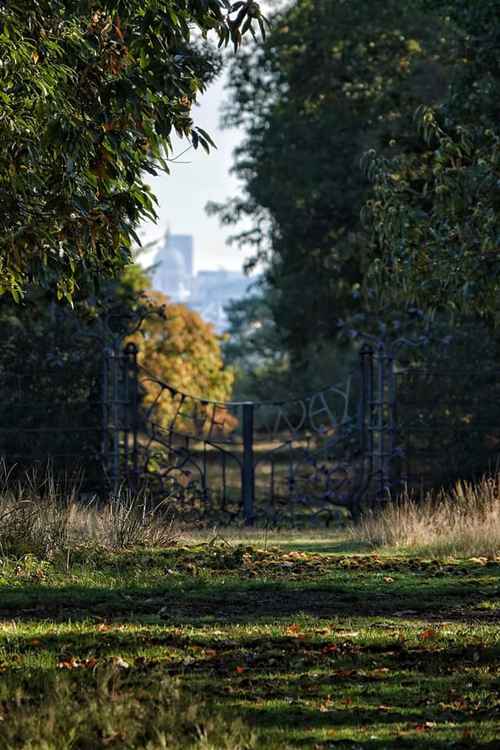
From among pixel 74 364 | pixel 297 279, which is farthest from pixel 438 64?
pixel 74 364

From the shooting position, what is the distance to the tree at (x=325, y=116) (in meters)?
25.7

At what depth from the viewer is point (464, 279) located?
1095 cm

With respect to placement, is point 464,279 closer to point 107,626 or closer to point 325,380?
point 107,626

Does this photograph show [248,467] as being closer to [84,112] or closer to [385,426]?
[385,426]

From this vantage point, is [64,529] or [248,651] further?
[64,529]

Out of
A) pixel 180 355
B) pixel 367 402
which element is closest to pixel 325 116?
pixel 180 355

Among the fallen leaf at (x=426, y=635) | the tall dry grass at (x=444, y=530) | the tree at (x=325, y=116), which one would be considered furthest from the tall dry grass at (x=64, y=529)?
the tree at (x=325, y=116)

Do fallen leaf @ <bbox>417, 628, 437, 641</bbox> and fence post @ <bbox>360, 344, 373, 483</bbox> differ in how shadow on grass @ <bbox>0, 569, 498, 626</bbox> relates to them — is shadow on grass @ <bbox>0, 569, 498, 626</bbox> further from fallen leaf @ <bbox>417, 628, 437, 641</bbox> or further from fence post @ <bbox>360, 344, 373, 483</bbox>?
fence post @ <bbox>360, 344, 373, 483</bbox>

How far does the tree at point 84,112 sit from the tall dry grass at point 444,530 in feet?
18.2

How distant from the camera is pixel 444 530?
12898mm

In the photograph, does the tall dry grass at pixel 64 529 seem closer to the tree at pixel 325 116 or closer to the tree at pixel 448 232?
the tree at pixel 448 232

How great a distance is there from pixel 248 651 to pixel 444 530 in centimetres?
599

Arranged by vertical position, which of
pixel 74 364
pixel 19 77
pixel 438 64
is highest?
pixel 438 64

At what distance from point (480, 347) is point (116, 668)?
12041 mm
